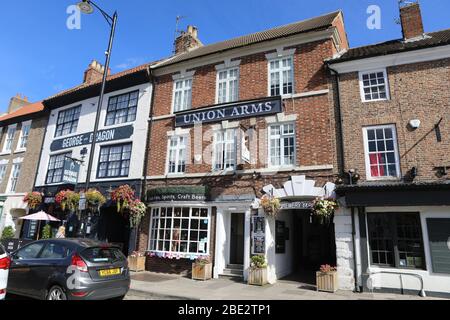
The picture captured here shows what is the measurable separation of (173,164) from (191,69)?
15.7ft

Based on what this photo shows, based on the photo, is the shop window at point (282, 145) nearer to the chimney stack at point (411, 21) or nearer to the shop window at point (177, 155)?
the shop window at point (177, 155)

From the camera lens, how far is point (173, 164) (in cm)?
1470

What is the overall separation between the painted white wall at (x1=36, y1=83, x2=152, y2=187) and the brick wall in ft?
31.1

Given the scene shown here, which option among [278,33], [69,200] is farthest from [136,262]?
[278,33]

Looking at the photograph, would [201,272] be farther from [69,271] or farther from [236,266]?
[69,271]

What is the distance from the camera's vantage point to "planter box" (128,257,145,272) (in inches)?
523

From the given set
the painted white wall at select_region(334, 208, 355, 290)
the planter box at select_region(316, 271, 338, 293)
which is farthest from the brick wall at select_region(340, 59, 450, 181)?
the planter box at select_region(316, 271, 338, 293)

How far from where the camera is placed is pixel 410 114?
10.7m

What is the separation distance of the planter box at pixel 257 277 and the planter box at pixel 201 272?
176 centimetres

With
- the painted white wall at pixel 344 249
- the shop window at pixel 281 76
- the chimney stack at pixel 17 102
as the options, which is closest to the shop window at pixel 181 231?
the painted white wall at pixel 344 249

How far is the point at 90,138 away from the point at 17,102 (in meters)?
14.7

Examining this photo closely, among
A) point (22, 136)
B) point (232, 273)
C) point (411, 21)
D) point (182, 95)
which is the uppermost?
point (411, 21)

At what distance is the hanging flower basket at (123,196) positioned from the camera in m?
14.1

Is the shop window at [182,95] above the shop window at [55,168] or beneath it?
above
